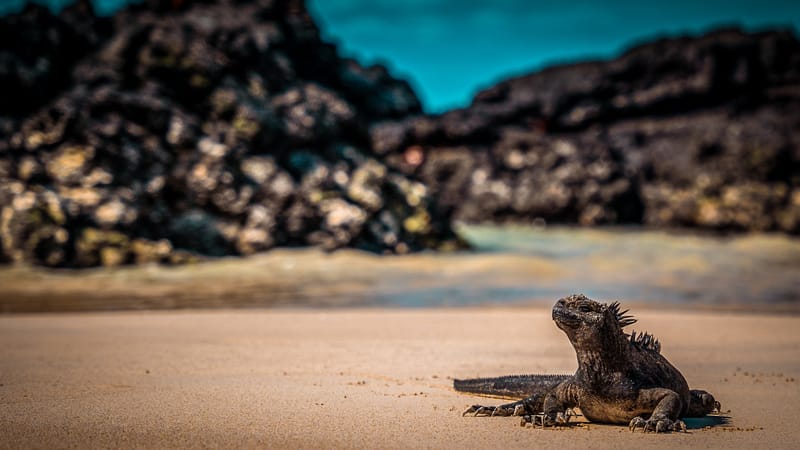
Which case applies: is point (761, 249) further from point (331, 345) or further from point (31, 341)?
point (31, 341)

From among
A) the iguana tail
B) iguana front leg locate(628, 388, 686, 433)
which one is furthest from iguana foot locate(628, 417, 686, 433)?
the iguana tail

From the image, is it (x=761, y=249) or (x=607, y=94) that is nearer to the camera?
(x=761, y=249)

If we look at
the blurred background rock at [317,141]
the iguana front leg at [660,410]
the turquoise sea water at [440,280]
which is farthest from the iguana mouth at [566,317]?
the blurred background rock at [317,141]

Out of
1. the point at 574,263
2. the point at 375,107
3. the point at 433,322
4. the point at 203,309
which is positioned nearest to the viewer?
the point at 433,322

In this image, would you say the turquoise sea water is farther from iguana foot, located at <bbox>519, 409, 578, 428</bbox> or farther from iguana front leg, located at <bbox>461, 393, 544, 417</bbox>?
Answer: iguana foot, located at <bbox>519, 409, 578, 428</bbox>

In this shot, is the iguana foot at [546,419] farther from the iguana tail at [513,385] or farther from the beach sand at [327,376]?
the iguana tail at [513,385]

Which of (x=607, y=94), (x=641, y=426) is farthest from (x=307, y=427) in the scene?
(x=607, y=94)
